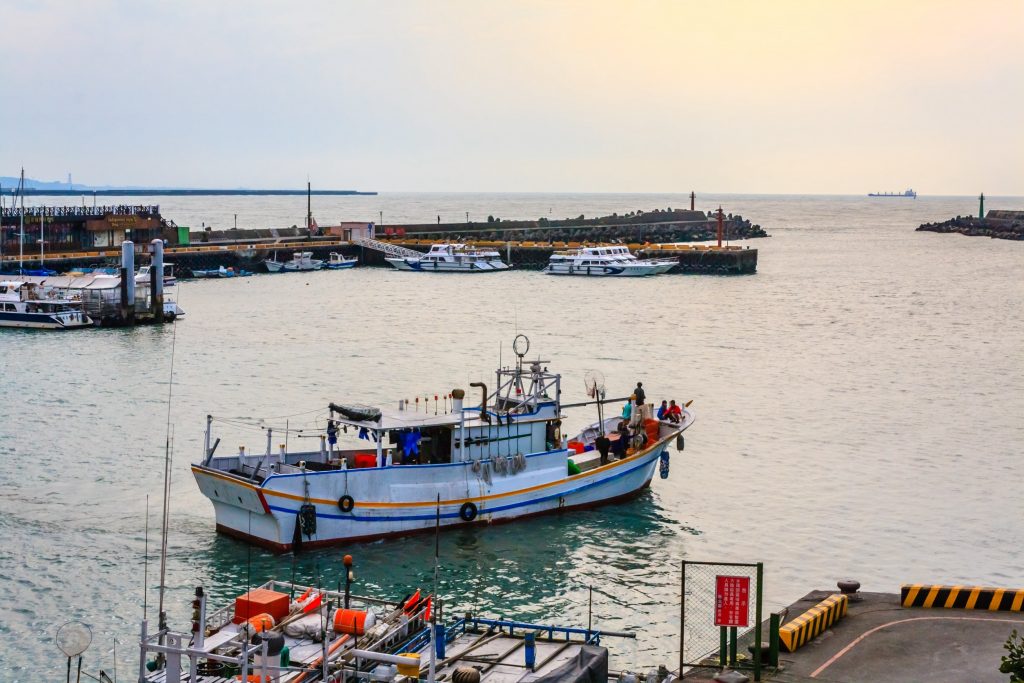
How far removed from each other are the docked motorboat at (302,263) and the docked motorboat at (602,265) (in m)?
20.0

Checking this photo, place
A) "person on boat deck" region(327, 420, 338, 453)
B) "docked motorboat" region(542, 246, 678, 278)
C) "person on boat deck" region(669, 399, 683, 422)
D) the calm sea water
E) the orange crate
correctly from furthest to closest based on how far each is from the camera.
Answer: "docked motorboat" region(542, 246, 678, 278)
"person on boat deck" region(669, 399, 683, 422)
"person on boat deck" region(327, 420, 338, 453)
the calm sea water
the orange crate

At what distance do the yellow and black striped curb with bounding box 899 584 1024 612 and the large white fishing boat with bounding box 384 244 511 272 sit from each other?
299 feet

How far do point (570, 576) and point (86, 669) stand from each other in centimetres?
978

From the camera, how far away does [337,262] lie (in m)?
112

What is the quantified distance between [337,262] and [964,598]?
9534cm

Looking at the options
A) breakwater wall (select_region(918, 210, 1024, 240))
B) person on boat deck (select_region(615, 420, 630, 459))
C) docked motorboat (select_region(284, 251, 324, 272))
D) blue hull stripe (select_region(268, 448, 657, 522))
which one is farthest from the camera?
breakwater wall (select_region(918, 210, 1024, 240))

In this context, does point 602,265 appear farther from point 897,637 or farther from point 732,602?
point 732,602

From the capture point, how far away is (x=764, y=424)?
41.8 metres

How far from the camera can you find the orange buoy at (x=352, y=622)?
1638 centimetres

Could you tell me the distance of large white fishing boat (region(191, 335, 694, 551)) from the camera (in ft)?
85.0

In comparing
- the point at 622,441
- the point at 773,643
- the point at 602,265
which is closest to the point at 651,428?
the point at 622,441

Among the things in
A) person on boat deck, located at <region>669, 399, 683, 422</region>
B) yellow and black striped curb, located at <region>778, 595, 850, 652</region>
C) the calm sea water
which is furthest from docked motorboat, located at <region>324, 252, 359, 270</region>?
yellow and black striped curb, located at <region>778, 595, 850, 652</region>

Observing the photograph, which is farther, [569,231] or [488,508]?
[569,231]

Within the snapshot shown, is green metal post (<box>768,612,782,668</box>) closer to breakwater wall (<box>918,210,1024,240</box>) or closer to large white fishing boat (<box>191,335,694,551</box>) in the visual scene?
large white fishing boat (<box>191,335,694,551</box>)
